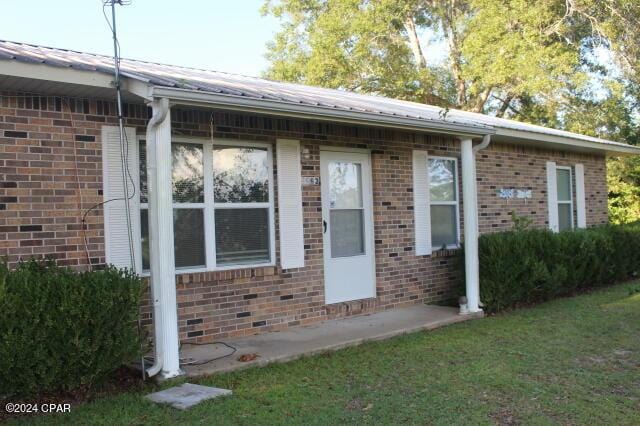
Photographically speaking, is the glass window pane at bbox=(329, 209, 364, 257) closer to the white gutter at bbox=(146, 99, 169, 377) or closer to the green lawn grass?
the green lawn grass

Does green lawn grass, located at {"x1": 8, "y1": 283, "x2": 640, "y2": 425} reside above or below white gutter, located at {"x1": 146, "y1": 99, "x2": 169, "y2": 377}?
below

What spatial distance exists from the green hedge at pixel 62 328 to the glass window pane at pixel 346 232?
11.4ft

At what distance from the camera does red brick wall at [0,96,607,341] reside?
543cm

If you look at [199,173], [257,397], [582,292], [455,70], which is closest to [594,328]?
[582,292]

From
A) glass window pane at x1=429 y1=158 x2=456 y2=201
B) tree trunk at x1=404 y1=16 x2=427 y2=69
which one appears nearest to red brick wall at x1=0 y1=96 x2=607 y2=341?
glass window pane at x1=429 y1=158 x2=456 y2=201

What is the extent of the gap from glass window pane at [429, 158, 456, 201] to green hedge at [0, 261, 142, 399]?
566 centimetres

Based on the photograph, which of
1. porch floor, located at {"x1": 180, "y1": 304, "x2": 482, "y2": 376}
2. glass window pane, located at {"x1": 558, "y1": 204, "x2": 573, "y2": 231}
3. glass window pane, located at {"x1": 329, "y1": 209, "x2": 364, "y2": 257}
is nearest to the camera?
porch floor, located at {"x1": 180, "y1": 304, "x2": 482, "y2": 376}

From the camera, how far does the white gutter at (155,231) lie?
511 centimetres

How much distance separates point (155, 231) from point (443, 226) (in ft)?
18.3

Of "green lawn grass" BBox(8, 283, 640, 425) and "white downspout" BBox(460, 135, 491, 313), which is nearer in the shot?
"green lawn grass" BBox(8, 283, 640, 425)

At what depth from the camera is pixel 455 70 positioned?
76.3 ft

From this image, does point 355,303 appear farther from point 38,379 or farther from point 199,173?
point 38,379

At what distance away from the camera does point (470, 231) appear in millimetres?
8156

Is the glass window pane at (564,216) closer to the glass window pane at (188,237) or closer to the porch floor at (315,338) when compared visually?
the porch floor at (315,338)
